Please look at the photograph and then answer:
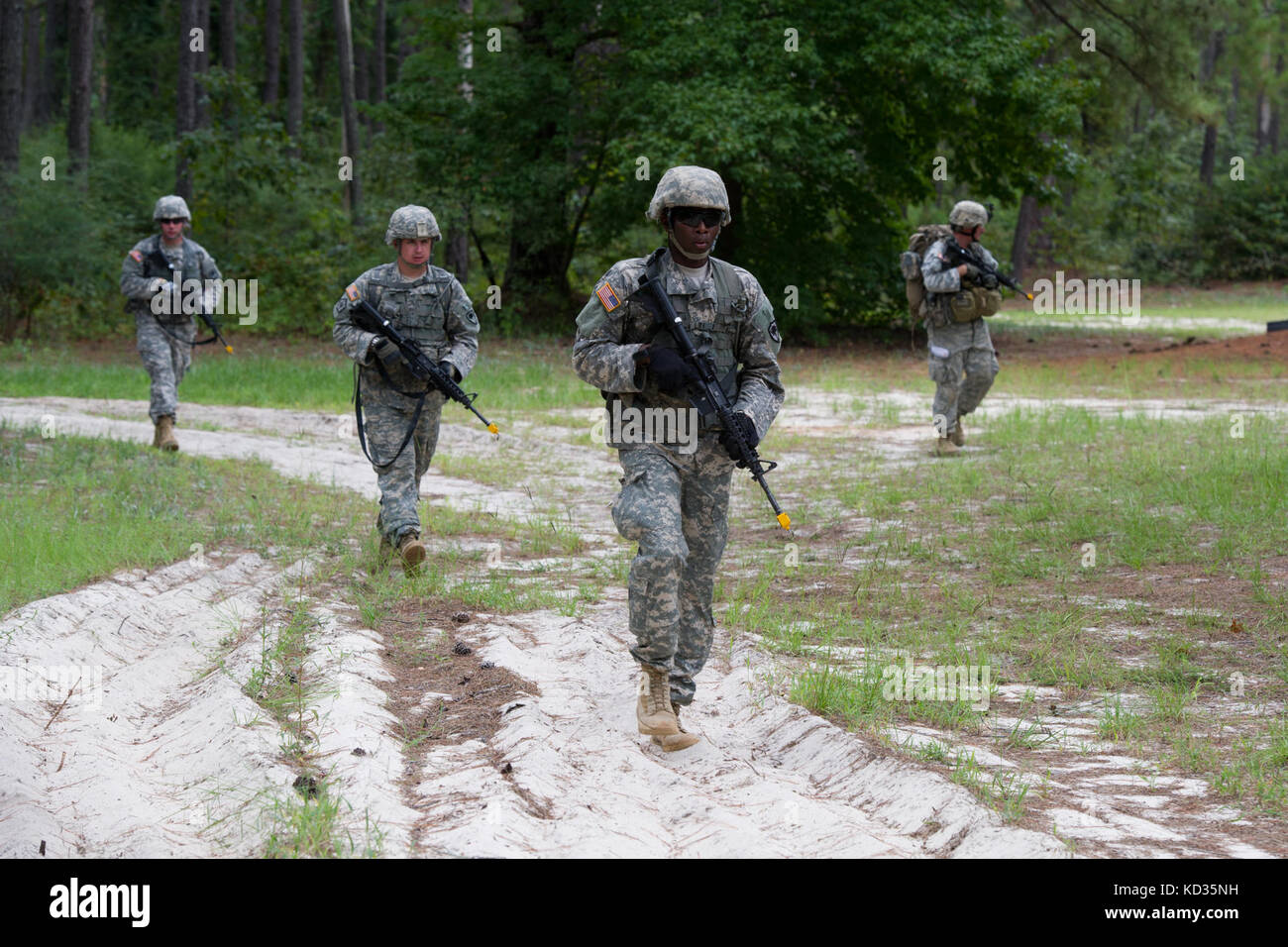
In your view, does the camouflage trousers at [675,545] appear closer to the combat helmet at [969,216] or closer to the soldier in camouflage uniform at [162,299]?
the combat helmet at [969,216]

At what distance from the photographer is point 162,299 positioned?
11922mm

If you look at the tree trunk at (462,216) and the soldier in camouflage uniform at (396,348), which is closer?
the soldier in camouflage uniform at (396,348)

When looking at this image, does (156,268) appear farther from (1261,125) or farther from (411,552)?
(1261,125)

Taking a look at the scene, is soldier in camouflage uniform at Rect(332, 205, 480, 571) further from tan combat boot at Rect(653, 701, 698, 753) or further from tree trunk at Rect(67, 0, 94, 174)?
tree trunk at Rect(67, 0, 94, 174)

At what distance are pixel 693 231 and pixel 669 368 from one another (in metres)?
0.56

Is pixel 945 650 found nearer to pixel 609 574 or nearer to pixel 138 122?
pixel 609 574

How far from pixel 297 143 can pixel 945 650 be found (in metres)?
27.0

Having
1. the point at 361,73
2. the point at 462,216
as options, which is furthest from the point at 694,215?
the point at 361,73

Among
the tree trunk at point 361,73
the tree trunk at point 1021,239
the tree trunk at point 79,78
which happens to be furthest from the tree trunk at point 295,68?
the tree trunk at point 1021,239

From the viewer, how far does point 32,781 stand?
14.7 ft

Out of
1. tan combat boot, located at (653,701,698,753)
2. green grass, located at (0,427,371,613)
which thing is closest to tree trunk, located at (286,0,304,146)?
green grass, located at (0,427,371,613)

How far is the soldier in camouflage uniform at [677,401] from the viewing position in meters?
5.09

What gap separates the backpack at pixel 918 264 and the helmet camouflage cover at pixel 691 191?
23.3 feet
